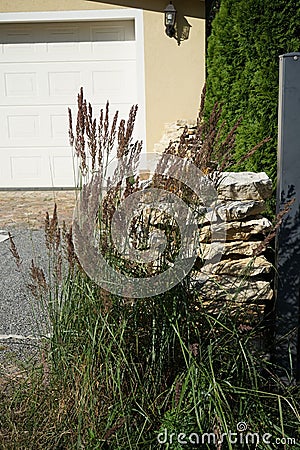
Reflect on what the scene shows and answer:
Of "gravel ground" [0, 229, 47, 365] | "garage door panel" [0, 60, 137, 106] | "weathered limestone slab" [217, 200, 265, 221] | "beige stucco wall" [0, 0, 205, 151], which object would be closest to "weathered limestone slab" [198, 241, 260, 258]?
"weathered limestone slab" [217, 200, 265, 221]

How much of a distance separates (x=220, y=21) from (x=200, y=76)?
3125 mm

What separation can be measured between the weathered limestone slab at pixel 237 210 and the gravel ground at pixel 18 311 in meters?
1.00

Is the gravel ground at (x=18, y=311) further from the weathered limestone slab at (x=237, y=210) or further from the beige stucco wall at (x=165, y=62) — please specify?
the beige stucco wall at (x=165, y=62)

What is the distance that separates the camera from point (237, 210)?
3102 millimetres

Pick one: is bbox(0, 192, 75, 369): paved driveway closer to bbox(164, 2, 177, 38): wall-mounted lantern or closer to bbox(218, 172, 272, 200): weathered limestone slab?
bbox(218, 172, 272, 200): weathered limestone slab

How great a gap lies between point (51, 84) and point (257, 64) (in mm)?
4783

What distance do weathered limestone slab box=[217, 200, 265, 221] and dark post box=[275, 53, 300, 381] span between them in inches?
14.3

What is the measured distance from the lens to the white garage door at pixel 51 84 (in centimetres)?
820

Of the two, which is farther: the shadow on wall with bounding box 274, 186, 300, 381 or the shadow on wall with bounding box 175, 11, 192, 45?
the shadow on wall with bounding box 175, 11, 192, 45

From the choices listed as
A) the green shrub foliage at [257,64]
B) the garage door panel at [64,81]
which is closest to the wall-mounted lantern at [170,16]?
the garage door panel at [64,81]

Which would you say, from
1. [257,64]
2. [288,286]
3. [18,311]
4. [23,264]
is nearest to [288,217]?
[288,286]

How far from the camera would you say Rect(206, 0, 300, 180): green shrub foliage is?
4.09 meters

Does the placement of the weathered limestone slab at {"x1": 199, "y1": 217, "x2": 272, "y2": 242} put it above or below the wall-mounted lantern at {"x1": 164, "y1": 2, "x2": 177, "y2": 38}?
below

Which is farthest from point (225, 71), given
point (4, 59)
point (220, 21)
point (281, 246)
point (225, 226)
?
point (4, 59)
